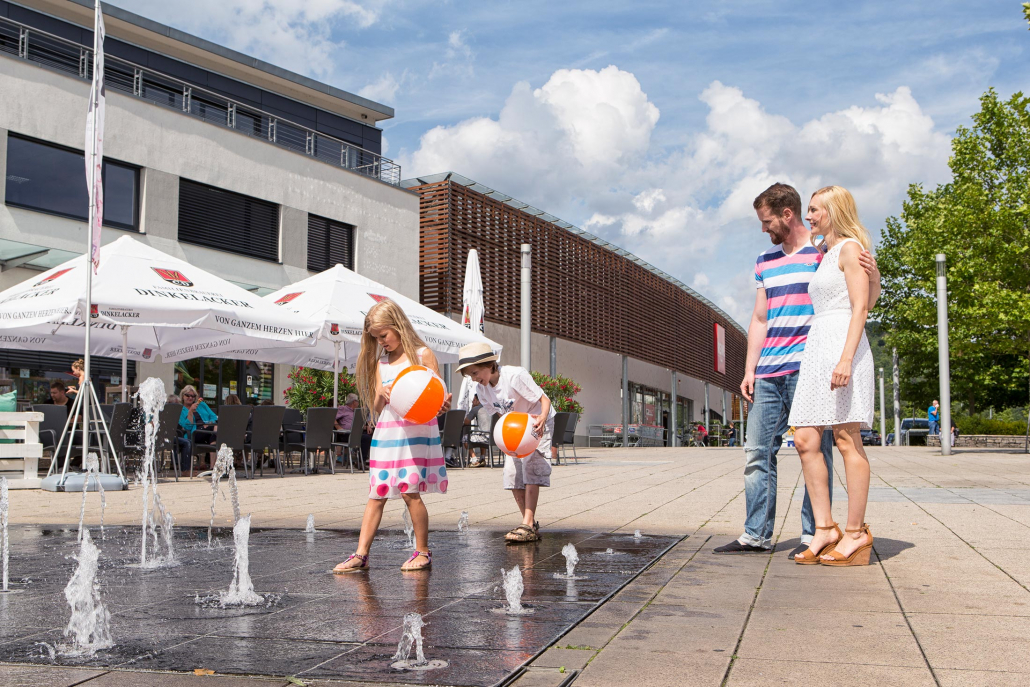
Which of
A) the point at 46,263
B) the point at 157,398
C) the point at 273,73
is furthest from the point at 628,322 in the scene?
the point at 157,398

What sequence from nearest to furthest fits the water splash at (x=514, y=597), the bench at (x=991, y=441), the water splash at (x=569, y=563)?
the water splash at (x=514, y=597), the water splash at (x=569, y=563), the bench at (x=991, y=441)

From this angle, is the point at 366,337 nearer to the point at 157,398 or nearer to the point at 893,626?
the point at 893,626

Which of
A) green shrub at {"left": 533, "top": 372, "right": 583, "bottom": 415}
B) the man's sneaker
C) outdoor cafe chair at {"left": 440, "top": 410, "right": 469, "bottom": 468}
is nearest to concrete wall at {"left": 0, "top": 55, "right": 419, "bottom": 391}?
green shrub at {"left": 533, "top": 372, "right": 583, "bottom": 415}

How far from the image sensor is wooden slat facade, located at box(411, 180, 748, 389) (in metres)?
27.5

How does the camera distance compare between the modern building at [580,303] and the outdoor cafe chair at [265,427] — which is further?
the modern building at [580,303]

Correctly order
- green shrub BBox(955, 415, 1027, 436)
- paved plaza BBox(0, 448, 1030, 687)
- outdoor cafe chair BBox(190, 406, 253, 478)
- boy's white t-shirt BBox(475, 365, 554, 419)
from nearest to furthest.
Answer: paved plaza BBox(0, 448, 1030, 687) < boy's white t-shirt BBox(475, 365, 554, 419) < outdoor cafe chair BBox(190, 406, 253, 478) < green shrub BBox(955, 415, 1027, 436)

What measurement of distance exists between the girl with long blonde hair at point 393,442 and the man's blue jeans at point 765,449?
183cm

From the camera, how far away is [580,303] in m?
35.2

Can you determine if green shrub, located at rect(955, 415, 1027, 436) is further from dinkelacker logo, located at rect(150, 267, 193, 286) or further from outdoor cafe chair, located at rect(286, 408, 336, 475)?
dinkelacker logo, located at rect(150, 267, 193, 286)

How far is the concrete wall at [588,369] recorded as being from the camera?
3158 centimetres

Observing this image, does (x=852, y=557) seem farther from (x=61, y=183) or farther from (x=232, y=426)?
(x=61, y=183)

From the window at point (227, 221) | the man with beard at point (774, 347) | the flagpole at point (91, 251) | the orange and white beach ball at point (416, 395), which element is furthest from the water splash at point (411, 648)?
the window at point (227, 221)

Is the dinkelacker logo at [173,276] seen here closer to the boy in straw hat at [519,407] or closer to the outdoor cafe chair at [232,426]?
the outdoor cafe chair at [232,426]

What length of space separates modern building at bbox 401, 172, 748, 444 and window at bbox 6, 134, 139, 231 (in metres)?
9.41
